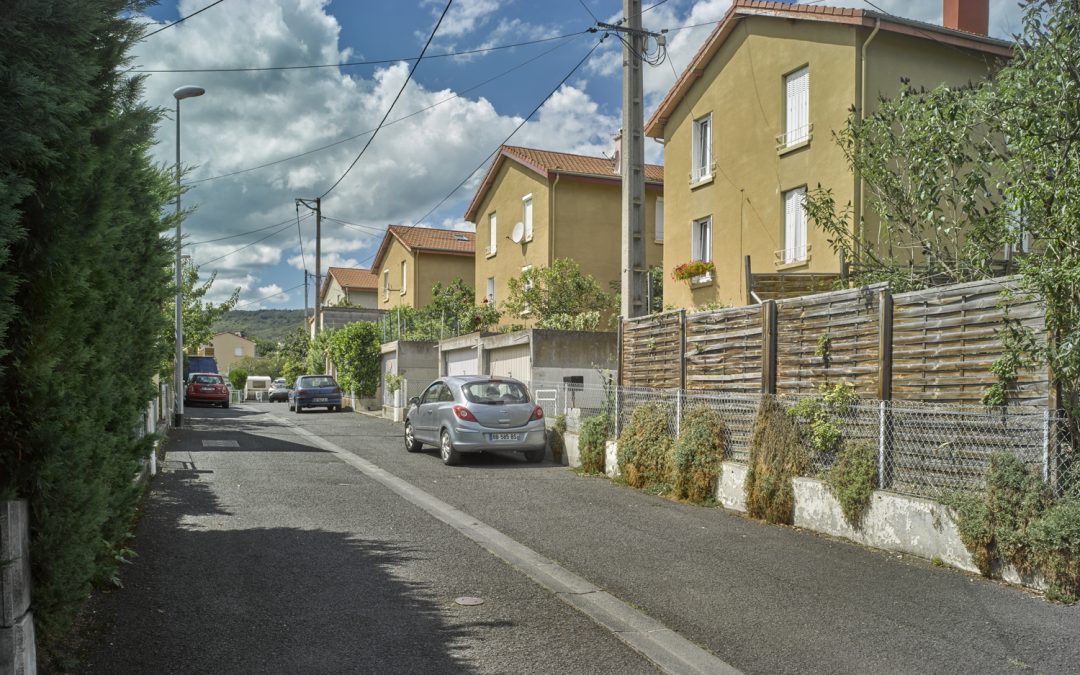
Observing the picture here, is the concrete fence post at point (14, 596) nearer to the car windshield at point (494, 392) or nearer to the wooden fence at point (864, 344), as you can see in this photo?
the wooden fence at point (864, 344)

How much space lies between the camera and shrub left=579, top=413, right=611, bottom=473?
13203 mm

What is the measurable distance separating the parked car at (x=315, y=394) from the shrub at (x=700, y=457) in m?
21.9

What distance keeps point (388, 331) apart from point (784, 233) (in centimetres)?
1601

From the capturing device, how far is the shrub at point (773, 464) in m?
8.92

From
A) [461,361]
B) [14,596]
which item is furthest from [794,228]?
[14,596]

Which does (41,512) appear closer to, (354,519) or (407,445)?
(354,519)

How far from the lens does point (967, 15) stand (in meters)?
17.4

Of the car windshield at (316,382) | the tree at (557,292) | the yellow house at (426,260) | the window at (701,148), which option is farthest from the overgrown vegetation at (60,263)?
the yellow house at (426,260)

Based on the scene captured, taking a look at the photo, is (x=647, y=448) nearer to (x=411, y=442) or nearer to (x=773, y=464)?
(x=773, y=464)

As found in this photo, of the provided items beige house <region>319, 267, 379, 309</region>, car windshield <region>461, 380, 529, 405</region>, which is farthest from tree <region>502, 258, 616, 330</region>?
beige house <region>319, 267, 379, 309</region>

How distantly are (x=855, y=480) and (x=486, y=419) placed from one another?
729 cm

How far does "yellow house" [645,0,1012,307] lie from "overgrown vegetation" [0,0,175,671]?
12565mm

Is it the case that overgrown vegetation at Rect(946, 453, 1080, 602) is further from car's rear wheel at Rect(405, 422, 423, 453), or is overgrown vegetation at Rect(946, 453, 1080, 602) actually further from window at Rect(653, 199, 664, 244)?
window at Rect(653, 199, 664, 244)

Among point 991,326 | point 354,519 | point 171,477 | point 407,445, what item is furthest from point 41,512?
point 407,445
